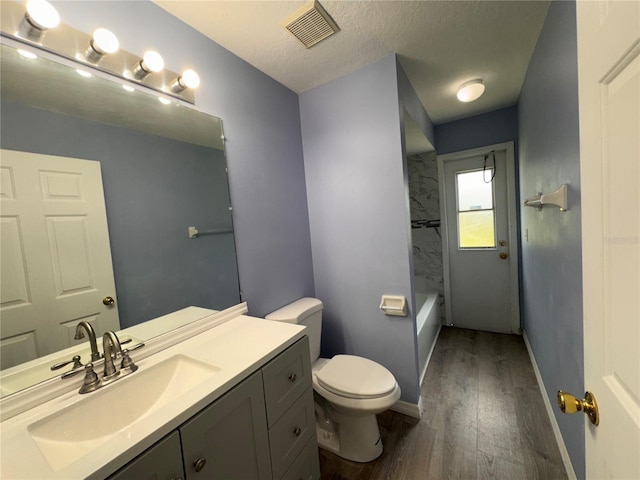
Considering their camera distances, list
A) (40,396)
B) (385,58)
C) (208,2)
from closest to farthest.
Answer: (40,396) < (208,2) < (385,58)

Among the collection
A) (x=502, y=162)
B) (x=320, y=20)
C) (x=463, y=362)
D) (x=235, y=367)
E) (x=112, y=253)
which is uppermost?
(x=320, y=20)

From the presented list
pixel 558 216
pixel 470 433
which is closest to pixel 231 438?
pixel 470 433

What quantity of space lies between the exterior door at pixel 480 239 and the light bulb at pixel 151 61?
2.77 m

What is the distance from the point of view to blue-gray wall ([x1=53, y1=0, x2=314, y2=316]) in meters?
1.13

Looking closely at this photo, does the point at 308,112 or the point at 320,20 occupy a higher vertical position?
the point at 320,20

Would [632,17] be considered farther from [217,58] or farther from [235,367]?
[217,58]

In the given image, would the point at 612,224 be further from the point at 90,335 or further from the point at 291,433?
the point at 90,335

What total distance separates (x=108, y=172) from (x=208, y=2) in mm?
900

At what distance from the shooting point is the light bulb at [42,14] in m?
0.82

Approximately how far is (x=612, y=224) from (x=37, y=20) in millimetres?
1618

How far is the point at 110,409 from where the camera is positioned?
870 millimetres

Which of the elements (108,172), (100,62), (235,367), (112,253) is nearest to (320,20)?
(100,62)

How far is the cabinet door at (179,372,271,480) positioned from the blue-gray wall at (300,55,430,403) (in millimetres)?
1082

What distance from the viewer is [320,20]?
1298mm
